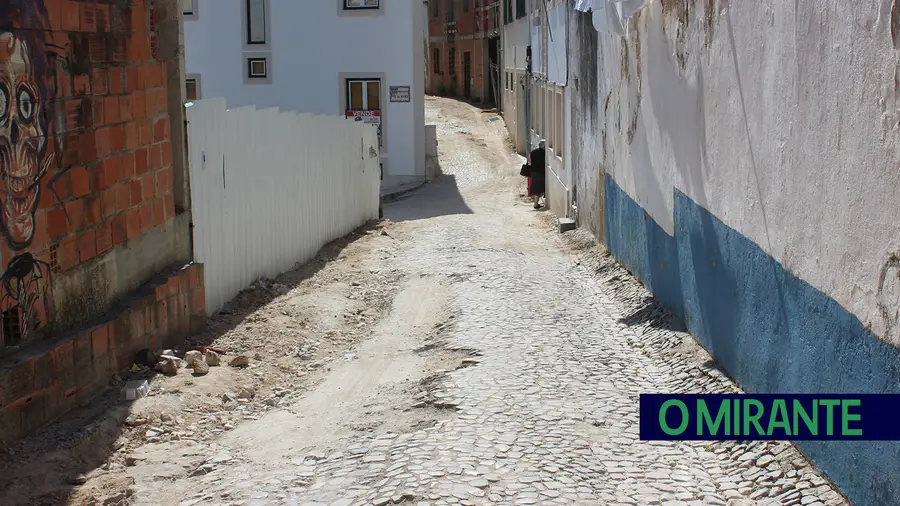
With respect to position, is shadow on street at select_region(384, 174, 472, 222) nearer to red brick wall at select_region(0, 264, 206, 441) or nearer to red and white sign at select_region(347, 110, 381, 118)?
red and white sign at select_region(347, 110, 381, 118)

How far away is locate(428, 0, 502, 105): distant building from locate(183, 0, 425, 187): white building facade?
30.6 ft

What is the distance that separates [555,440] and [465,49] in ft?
119

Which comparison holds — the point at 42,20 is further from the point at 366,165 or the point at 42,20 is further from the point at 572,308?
the point at 366,165

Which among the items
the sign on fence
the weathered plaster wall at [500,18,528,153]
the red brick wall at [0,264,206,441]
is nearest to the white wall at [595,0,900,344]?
the red brick wall at [0,264,206,441]

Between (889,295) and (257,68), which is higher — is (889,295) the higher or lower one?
the lower one

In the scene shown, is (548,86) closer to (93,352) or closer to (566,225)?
(566,225)

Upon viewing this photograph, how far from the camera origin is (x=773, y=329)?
5.67 meters

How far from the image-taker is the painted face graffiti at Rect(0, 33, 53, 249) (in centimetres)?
560

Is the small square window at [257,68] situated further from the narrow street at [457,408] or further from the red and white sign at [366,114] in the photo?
the narrow street at [457,408]

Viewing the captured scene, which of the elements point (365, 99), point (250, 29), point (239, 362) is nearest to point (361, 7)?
point (365, 99)

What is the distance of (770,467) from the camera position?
17.1 ft

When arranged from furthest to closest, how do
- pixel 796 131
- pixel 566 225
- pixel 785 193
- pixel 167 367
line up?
pixel 566 225, pixel 167 367, pixel 785 193, pixel 796 131

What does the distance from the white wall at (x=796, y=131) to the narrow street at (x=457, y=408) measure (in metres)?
1.05

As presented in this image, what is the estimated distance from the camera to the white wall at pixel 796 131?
437 centimetres
